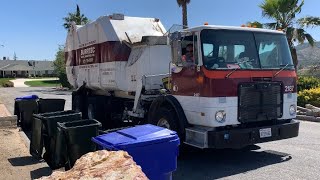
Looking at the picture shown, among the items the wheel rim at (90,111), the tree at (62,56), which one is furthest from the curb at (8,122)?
the tree at (62,56)

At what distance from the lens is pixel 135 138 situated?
5.13 m

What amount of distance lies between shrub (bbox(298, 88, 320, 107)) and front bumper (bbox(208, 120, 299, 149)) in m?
9.26

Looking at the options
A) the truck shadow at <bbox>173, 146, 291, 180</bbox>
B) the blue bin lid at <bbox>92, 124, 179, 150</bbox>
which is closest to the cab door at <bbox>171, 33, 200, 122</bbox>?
the truck shadow at <bbox>173, 146, 291, 180</bbox>

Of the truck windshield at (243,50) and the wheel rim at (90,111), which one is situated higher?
the truck windshield at (243,50)

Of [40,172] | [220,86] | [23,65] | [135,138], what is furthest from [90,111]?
[23,65]

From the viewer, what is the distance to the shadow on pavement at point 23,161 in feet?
27.1

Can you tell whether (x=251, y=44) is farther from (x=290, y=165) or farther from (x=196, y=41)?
(x=290, y=165)

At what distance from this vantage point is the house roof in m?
123

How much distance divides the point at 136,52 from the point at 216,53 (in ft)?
10.1

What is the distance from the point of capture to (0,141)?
1052 cm

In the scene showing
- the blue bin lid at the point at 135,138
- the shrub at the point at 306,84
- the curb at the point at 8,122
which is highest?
the shrub at the point at 306,84

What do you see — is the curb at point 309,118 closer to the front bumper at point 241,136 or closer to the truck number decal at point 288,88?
the truck number decal at point 288,88

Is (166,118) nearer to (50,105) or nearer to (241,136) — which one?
(241,136)

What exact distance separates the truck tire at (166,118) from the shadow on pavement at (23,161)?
2520mm
